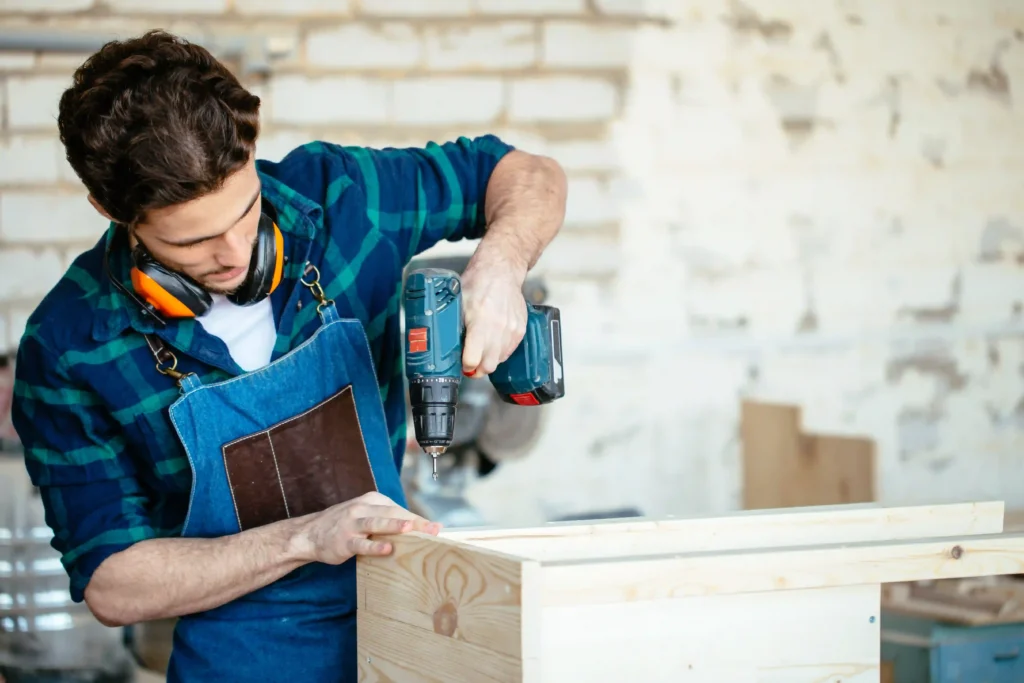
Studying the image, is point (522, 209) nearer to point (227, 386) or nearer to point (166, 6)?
point (227, 386)

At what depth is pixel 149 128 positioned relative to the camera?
4.50 ft

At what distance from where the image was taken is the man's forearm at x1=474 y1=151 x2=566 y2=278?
166 centimetres

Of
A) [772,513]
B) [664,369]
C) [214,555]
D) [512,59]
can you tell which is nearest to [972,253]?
[664,369]

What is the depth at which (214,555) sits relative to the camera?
1530 mm

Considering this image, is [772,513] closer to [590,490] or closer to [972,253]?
[590,490]

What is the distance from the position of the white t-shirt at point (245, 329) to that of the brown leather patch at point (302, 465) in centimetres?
11

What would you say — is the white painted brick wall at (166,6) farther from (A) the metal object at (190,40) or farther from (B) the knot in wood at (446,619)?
(B) the knot in wood at (446,619)

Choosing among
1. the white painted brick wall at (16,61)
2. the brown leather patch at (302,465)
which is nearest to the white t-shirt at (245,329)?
the brown leather patch at (302,465)

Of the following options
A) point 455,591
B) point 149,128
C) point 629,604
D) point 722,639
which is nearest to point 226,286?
point 149,128

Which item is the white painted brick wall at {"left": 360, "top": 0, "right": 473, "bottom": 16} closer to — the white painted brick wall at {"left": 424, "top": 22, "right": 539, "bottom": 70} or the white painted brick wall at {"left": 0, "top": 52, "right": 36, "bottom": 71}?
the white painted brick wall at {"left": 424, "top": 22, "right": 539, "bottom": 70}

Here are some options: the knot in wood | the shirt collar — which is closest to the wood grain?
the knot in wood

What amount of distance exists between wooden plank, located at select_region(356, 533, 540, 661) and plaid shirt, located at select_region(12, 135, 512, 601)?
405mm

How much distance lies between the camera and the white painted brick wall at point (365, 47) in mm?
3037

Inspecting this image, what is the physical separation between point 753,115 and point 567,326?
86cm
